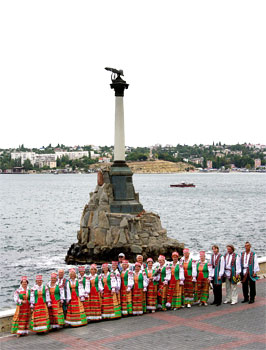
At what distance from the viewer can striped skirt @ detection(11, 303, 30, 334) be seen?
480 inches

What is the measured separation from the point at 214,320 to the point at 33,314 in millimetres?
3957

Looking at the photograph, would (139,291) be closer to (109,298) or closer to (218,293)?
(109,298)

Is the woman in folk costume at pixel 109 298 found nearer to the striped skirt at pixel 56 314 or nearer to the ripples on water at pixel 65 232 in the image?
the striped skirt at pixel 56 314

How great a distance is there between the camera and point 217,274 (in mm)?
14000

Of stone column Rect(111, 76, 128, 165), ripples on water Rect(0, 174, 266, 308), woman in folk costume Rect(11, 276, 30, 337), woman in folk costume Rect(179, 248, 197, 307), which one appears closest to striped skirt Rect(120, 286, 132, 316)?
woman in folk costume Rect(179, 248, 197, 307)

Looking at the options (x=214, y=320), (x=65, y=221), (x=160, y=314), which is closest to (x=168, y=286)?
(x=160, y=314)

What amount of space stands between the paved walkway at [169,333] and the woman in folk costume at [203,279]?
553mm

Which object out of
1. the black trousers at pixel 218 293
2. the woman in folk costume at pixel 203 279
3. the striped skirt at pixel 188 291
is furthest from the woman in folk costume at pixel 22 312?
the black trousers at pixel 218 293

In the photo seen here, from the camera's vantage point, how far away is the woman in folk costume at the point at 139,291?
13.4 m

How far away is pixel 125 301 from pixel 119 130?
55.7 ft

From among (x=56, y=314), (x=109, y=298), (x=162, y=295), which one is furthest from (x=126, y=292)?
(x=56, y=314)

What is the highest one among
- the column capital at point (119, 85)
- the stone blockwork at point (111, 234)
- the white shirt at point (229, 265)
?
the column capital at point (119, 85)

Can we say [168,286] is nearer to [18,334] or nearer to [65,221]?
[18,334]

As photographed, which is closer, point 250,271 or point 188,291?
point 250,271
